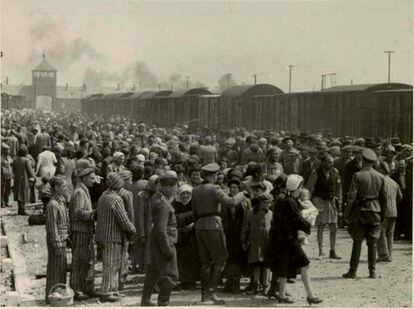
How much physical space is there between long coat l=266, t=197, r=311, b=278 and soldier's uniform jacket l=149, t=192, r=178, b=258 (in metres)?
1.24

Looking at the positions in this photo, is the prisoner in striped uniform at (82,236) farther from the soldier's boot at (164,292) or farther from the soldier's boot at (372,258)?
the soldier's boot at (372,258)

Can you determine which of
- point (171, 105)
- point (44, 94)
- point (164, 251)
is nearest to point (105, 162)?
point (164, 251)

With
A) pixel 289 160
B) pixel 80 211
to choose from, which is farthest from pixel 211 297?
pixel 289 160

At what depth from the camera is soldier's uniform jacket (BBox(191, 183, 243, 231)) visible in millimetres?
7410

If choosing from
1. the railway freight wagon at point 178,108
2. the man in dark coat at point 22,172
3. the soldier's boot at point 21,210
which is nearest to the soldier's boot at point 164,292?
the man in dark coat at point 22,172

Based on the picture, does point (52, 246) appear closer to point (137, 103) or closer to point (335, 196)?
point (335, 196)

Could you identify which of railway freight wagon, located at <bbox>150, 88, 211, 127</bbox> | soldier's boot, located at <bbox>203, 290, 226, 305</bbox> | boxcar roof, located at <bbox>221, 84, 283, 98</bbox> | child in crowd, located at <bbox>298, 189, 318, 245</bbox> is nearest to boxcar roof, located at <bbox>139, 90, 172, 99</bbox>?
railway freight wagon, located at <bbox>150, 88, 211, 127</bbox>

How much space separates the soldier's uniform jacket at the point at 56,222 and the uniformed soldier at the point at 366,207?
3.88 metres

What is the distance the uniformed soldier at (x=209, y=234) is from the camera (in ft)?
24.4

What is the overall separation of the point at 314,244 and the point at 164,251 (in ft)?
17.6

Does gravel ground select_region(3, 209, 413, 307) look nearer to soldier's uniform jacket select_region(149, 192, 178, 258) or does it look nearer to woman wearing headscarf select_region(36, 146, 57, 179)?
soldier's uniform jacket select_region(149, 192, 178, 258)

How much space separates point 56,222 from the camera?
24.1 feet

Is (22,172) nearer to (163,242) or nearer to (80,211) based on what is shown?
(80,211)

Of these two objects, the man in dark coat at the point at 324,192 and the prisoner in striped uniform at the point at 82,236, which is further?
the man in dark coat at the point at 324,192
